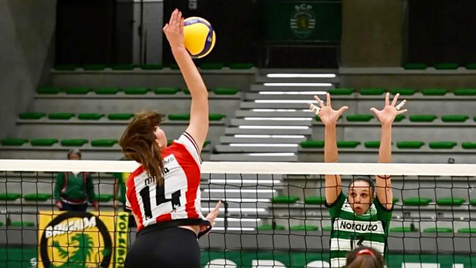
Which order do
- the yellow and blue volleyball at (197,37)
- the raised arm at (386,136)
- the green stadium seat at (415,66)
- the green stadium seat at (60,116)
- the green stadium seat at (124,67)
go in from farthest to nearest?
the green stadium seat at (124,67) < the green stadium seat at (415,66) < the green stadium seat at (60,116) < the raised arm at (386,136) < the yellow and blue volleyball at (197,37)

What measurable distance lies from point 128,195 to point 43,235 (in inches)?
252

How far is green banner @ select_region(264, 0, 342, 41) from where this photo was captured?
695 inches

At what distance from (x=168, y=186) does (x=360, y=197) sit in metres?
1.66

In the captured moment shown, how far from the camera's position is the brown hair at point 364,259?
11.4ft

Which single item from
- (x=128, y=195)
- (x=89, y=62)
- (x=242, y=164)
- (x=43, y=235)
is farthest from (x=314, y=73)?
(x=128, y=195)

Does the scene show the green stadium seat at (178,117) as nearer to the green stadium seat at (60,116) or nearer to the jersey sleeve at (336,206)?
the green stadium seat at (60,116)

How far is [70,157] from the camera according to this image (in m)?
11.4

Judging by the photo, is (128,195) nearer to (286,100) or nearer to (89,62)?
(286,100)

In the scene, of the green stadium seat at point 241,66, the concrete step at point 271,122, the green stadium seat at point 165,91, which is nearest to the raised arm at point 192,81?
the concrete step at point 271,122

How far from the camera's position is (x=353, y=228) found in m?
5.48

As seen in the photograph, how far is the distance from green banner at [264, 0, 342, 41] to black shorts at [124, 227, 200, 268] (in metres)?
13.8

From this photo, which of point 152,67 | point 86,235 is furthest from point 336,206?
point 152,67

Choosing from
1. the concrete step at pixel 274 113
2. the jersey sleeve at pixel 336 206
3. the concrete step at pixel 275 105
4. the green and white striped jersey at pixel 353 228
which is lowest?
the green and white striped jersey at pixel 353 228

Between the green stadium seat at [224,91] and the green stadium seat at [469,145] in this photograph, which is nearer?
the green stadium seat at [469,145]
